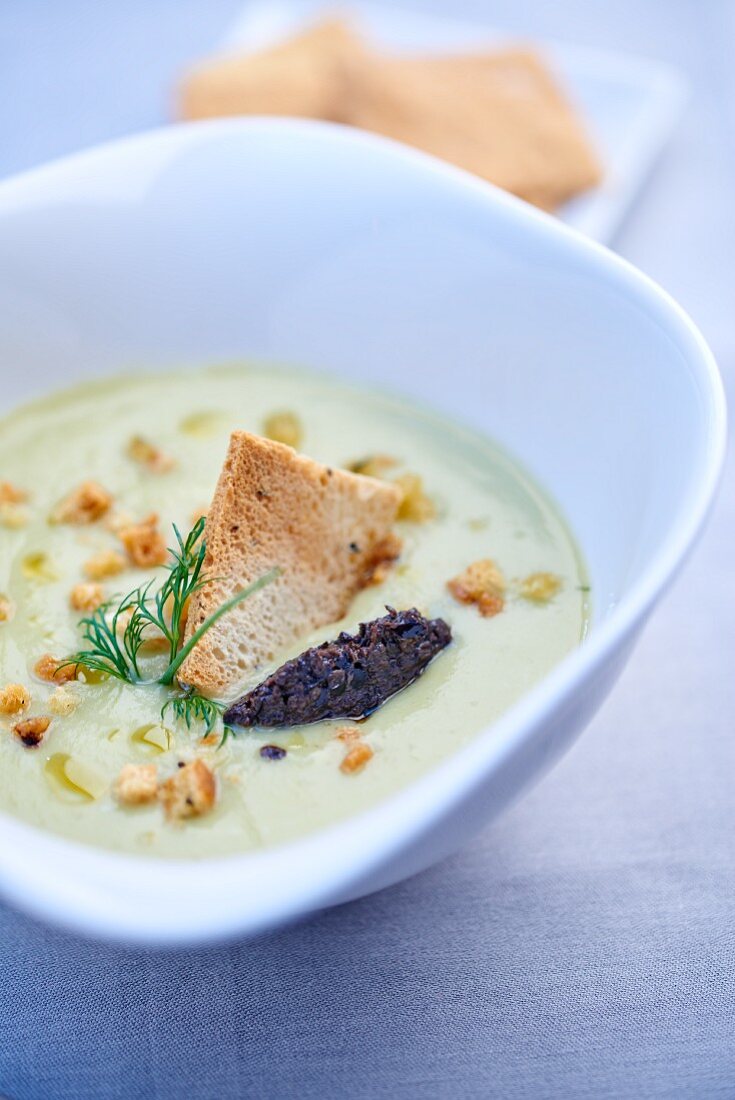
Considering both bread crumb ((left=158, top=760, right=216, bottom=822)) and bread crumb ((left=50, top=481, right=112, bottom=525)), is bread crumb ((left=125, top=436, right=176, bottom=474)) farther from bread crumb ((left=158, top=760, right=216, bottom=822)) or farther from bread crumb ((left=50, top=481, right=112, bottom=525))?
bread crumb ((left=158, top=760, right=216, bottom=822))

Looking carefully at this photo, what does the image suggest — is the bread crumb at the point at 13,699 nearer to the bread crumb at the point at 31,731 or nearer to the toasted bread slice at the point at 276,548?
the bread crumb at the point at 31,731

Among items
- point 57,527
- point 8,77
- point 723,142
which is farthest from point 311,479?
point 8,77

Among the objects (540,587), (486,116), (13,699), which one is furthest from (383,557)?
(486,116)

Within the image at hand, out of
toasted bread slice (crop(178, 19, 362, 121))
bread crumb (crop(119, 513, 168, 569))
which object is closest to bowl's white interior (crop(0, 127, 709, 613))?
bread crumb (crop(119, 513, 168, 569))

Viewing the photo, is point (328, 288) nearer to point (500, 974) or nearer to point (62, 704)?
point (62, 704)

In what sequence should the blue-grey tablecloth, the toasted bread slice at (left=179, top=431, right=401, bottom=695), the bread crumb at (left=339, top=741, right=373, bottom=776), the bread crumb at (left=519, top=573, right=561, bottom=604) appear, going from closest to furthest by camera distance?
the blue-grey tablecloth → the bread crumb at (left=339, top=741, right=373, bottom=776) → the toasted bread slice at (left=179, top=431, right=401, bottom=695) → the bread crumb at (left=519, top=573, right=561, bottom=604)

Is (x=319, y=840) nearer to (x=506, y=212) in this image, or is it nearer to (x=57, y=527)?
(x=57, y=527)

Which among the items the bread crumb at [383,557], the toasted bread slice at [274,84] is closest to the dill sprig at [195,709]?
the bread crumb at [383,557]
